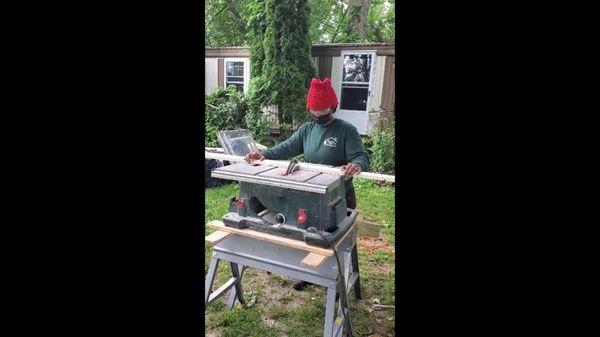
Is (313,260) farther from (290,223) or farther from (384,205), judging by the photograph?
(384,205)

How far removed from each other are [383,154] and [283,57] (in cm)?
322

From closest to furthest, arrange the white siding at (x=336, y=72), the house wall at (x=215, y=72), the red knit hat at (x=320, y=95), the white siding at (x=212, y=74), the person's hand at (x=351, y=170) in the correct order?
the person's hand at (x=351, y=170), the red knit hat at (x=320, y=95), the white siding at (x=336, y=72), the house wall at (x=215, y=72), the white siding at (x=212, y=74)

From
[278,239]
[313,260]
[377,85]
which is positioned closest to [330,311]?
[313,260]

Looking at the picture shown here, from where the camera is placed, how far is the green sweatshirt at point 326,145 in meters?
2.87

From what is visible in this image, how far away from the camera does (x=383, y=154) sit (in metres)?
7.22

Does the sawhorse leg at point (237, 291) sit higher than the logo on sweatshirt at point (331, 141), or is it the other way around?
the logo on sweatshirt at point (331, 141)

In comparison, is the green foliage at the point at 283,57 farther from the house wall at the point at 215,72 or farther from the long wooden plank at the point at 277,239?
the long wooden plank at the point at 277,239

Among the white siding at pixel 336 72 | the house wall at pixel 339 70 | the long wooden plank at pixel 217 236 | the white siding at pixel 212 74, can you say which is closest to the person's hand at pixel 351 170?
the long wooden plank at pixel 217 236

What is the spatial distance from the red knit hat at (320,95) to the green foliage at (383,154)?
4.54 m

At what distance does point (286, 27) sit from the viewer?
8.29 m

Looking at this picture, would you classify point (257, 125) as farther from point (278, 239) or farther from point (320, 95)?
point (278, 239)

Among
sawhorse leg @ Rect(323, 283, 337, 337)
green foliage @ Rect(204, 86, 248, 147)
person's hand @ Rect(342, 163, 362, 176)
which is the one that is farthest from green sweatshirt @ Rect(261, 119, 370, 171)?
green foliage @ Rect(204, 86, 248, 147)

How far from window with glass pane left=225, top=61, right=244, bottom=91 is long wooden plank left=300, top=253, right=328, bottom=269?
831 centimetres

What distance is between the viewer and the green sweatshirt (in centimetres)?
287
